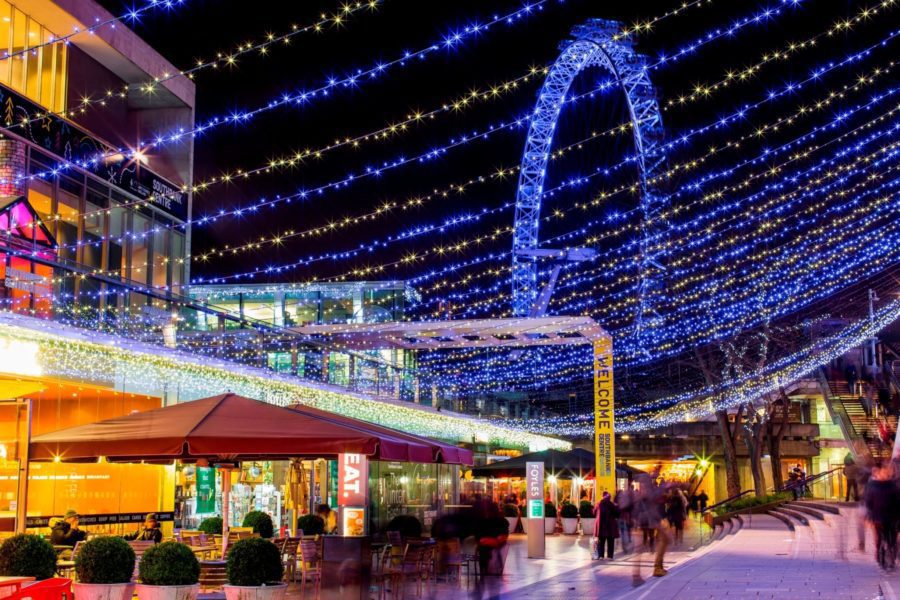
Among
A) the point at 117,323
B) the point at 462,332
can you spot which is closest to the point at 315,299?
the point at 462,332

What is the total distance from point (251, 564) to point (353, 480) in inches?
73.3

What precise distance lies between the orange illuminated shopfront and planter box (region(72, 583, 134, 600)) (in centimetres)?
536

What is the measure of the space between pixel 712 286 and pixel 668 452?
76.1 ft

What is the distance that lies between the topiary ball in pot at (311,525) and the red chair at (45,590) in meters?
7.83

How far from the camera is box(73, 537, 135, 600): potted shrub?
9.73 metres

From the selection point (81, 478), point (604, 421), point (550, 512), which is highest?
point (604, 421)

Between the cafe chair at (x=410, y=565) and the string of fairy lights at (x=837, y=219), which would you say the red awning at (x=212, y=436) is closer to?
the cafe chair at (x=410, y=565)

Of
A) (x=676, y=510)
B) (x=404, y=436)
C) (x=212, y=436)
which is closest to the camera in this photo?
(x=212, y=436)

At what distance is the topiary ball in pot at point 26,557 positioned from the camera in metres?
9.48

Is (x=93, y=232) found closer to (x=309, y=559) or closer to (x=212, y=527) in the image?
(x=212, y=527)

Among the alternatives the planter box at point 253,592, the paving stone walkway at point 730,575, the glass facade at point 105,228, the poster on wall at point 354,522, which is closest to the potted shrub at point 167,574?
the planter box at point 253,592

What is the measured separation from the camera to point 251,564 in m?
10.2

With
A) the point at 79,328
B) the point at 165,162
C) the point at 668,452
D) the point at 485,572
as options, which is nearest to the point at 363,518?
the point at 485,572

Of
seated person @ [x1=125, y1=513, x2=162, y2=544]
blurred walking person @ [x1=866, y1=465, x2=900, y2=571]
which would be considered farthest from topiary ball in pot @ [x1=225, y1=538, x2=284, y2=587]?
blurred walking person @ [x1=866, y1=465, x2=900, y2=571]
